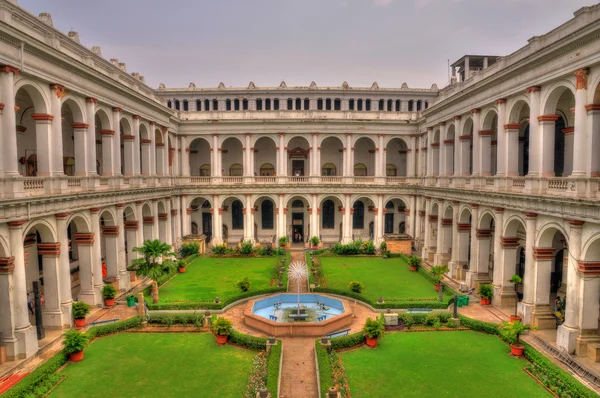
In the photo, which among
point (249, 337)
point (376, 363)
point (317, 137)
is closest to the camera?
point (376, 363)

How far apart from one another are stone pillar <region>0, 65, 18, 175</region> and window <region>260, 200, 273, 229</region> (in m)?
27.9

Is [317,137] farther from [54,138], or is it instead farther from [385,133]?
[54,138]

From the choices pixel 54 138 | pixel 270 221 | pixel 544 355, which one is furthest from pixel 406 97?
pixel 54 138

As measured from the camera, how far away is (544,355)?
16.3 metres

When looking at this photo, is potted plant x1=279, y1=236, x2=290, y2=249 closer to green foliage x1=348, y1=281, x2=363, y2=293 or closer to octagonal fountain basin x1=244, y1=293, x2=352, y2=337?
octagonal fountain basin x1=244, y1=293, x2=352, y2=337

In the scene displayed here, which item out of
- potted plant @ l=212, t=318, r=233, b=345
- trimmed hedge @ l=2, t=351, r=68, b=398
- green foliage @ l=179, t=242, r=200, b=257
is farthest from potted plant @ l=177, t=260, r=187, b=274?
trimmed hedge @ l=2, t=351, r=68, b=398

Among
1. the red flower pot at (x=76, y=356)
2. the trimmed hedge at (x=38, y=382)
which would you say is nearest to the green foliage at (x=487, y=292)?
the red flower pot at (x=76, y=356)

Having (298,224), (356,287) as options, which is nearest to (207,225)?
(298,224)

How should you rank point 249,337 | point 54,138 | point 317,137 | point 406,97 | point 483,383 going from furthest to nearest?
point 406,97, point 317,137, point 54,138, point 249,337, point 483,383

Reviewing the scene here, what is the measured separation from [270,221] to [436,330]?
26.2 metres

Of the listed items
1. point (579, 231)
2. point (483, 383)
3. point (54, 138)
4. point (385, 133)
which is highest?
point (385, 133)

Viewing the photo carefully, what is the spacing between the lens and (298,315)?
20000 millimetres

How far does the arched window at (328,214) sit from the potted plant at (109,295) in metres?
24.5

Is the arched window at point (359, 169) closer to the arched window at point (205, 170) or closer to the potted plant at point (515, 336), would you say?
the arched window at point (205, 170)
